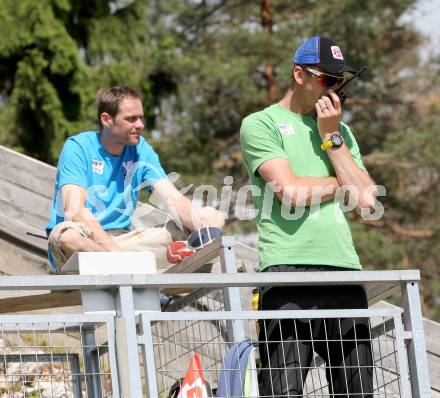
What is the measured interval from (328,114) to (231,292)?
3.55 feet

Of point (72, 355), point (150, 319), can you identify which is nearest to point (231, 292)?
point (72, 355)

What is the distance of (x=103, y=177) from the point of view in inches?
257

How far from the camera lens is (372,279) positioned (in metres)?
4.52

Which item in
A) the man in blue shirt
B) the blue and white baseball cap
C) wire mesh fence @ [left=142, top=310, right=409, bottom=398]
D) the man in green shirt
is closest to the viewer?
wire mesh fence @ [left=142, top=310, right=409, bottom=398]

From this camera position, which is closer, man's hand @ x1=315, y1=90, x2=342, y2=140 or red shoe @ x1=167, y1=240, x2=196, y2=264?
man's hand @ x1=315, y1=90, x2=342, y2=140

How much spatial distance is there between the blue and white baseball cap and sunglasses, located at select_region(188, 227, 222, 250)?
4.17 feet

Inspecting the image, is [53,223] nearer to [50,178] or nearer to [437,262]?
[50,178]

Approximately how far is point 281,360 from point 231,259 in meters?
0.95

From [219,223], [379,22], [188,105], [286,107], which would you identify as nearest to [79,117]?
[188,105]

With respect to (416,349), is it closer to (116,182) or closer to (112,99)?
(116,182)

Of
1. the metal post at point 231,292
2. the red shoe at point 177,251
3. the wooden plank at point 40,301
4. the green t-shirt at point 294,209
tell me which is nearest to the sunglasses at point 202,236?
the red shoe at point 177,251

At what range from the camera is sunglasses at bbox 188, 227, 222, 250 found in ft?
19.8

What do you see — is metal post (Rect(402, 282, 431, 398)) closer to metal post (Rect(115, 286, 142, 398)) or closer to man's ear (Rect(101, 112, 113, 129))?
metal post (Rect(115, 286, 142, 398))

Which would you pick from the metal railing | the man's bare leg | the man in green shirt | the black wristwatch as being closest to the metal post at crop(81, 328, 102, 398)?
the metal railing
